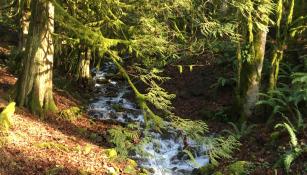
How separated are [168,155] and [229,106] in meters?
3.36

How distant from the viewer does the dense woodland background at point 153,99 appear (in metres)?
9.90

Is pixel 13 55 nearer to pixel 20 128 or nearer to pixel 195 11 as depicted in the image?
pixel 20 128

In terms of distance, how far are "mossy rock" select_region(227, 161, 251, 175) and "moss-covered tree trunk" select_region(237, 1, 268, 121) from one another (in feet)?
10.7

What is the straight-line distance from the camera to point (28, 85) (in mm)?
11984

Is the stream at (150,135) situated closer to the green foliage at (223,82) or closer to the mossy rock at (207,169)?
the mossy rock at (207,169)

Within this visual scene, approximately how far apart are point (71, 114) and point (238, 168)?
583cm

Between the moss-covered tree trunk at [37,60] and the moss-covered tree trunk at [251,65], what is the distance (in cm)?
598

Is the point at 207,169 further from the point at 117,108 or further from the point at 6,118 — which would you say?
the point at 117,108

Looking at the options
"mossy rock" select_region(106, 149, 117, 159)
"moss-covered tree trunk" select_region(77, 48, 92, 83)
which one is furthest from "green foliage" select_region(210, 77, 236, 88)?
"mossy rock" select_region(106, 149, 117, 159)

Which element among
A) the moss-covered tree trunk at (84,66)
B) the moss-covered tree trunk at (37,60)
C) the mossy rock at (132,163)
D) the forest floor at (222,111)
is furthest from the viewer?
the moss-covered tree trunk at (84,66)

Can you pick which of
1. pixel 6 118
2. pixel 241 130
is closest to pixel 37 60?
pixel 6 118

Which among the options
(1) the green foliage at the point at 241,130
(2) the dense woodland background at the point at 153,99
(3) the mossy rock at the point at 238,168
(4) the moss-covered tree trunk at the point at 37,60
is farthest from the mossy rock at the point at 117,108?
(3) the mossy rock at the point at 238,168

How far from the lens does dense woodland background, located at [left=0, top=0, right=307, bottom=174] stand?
9898mm

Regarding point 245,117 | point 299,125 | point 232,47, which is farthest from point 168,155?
point 232,47
